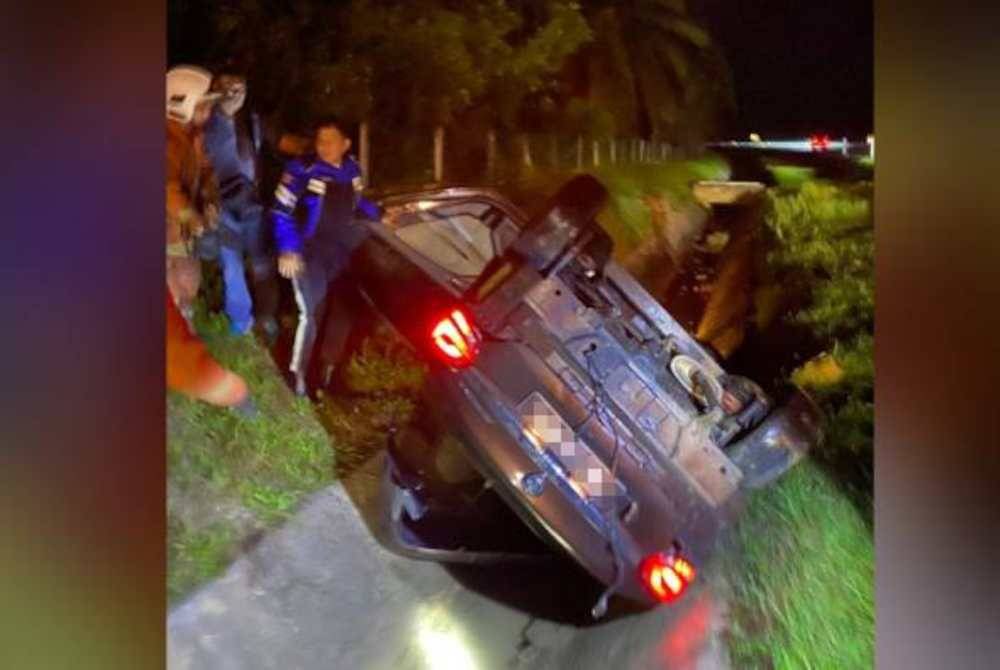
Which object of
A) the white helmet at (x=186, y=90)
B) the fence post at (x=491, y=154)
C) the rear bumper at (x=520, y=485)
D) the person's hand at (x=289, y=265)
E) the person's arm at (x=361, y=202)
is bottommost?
the rear bumper at (x=520, y=485)

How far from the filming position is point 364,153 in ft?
6.27

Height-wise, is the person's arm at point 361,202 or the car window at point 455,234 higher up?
the person's arm at point 361,202

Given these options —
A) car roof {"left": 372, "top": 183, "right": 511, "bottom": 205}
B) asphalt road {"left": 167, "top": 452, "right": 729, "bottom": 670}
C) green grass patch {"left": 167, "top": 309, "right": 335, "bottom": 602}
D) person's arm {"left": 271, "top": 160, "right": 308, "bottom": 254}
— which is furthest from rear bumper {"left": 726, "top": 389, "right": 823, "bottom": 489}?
person's arm {"left": 271, "top": 160, "right": 308, "bottom": 254}

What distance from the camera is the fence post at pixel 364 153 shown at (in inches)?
75.1

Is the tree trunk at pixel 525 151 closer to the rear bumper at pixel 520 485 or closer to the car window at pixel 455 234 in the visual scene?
the car window at pixel 455 234

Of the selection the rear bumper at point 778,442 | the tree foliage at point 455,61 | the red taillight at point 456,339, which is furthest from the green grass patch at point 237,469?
the rear bumper at point 778,442

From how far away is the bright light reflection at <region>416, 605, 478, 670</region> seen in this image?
1.89m

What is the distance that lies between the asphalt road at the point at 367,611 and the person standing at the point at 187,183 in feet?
→ 1.30

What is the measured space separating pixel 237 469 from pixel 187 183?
0.46 metres
